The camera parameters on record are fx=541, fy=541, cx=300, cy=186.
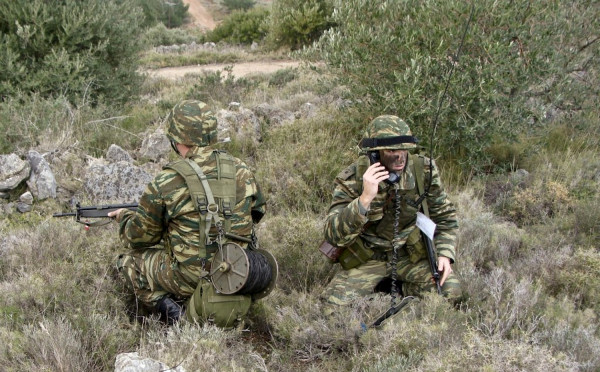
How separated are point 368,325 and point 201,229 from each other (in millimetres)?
1154

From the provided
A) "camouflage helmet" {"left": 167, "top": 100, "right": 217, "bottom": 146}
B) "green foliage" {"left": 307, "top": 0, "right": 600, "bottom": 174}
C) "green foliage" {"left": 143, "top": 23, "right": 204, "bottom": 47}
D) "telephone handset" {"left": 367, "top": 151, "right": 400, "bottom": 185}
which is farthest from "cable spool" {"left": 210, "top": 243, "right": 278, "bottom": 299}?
"green foliage" {"left": 143, "top": 23, "right": 204, "bottom": 47}

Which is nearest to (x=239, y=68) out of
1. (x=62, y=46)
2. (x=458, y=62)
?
(x=62, y=46)

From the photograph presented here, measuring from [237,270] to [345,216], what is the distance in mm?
742

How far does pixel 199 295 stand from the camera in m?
3.25

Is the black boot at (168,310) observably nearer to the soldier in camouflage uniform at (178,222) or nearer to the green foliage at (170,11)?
the soldier in camouflage uniform at (178,222)

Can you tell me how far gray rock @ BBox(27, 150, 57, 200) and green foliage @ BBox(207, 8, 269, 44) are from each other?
1524 cm

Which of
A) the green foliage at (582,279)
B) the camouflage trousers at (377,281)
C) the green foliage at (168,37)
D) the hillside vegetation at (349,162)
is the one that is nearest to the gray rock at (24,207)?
the hillside vegetation at (349,162)

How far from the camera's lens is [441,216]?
12.3 feet

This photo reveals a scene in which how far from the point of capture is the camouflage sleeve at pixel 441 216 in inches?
144

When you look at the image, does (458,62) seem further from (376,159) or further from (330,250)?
(330,250)

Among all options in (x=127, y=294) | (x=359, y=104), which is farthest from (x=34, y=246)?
(x=359, y=104)

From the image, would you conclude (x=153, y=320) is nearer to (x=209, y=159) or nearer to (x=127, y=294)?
(x=127, y=294)

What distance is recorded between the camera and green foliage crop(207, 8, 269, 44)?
20.6 metres

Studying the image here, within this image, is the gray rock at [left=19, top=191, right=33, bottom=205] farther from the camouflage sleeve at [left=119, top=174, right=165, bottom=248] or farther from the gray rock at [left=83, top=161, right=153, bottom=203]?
the camouflage sleeve at [left=119, top=174, right=165, bottom=248]
